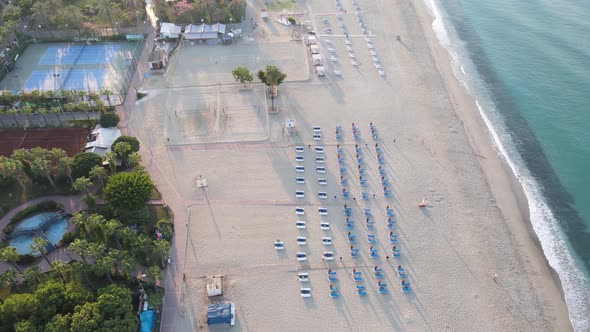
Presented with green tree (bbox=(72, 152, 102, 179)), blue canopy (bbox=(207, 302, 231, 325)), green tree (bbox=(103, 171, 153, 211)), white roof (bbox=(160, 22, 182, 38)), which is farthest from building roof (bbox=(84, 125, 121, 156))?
white roof (bbox=(160, 22, 182, 38))

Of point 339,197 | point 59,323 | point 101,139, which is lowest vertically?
point 339,197

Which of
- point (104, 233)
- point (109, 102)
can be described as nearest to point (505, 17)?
point (109, 102)

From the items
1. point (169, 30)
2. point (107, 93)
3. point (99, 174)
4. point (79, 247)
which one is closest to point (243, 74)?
point (107, 93)

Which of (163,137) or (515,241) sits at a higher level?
(163,137)

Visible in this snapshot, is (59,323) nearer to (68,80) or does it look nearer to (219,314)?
(219,314)

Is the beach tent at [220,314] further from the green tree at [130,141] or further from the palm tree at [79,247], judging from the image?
the green tree at [130,141]

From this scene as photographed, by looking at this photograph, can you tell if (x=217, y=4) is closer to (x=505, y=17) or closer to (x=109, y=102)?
(x=109, y=102)
